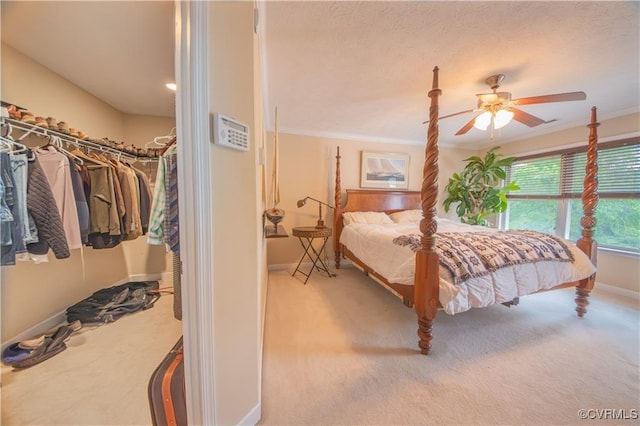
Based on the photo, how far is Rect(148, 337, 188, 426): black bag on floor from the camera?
94 cm

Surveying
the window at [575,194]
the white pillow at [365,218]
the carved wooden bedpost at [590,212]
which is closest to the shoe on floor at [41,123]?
the white pillow at [365,218]

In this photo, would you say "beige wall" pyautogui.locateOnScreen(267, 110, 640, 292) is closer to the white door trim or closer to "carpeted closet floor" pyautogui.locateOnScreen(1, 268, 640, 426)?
"carpeted closet floor" pyautogui.locateOnScreen(1, 268, 640, 426)

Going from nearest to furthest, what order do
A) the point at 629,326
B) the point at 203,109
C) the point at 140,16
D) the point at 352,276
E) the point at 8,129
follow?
the point at 203,109 < the point at 140,16 < the point at 8,129 < the point at 629,326 < the point at 352,276

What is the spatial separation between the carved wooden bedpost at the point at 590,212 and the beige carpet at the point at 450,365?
0.61 ft

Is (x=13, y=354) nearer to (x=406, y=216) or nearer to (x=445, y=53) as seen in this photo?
(x=445, y=53)

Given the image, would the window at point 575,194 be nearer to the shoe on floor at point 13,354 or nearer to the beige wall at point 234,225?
the beige wall at point 234,225

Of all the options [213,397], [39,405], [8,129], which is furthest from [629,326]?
[8,129]

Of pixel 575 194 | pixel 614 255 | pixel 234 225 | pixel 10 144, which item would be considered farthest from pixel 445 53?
pixel 614 255

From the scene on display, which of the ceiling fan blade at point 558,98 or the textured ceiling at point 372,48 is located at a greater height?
the textured ceiling at point 372,48

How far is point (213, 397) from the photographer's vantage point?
861 mm

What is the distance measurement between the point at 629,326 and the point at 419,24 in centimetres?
302

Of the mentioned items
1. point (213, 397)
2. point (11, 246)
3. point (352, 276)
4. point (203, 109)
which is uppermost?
point (203, 109)

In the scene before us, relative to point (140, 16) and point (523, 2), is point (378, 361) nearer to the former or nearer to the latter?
point (523, 2)

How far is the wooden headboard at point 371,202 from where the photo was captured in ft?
11.3
